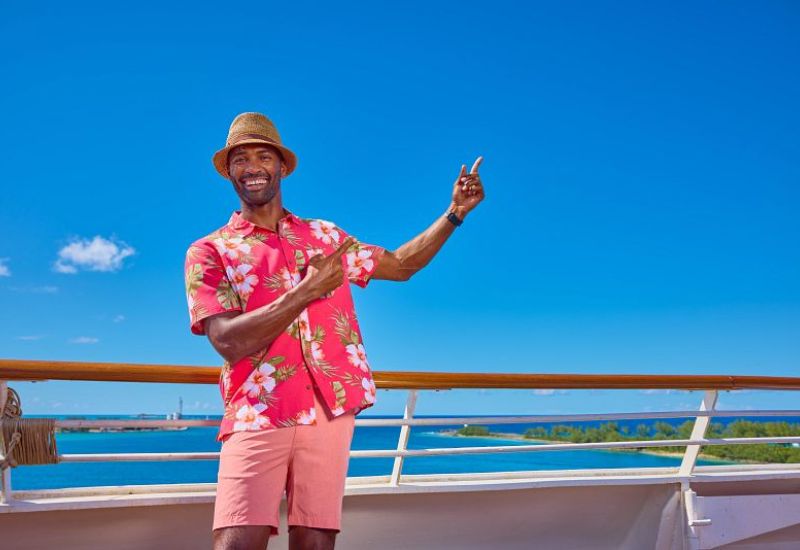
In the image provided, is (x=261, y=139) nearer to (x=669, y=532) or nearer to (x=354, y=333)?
(x=354, y=333)

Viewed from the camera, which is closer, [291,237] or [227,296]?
[227,296]

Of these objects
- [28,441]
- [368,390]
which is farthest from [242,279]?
[28,441]

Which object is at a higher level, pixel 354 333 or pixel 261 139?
pixel 261 139

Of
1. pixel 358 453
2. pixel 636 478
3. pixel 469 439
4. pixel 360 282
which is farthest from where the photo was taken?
pixel 469 439

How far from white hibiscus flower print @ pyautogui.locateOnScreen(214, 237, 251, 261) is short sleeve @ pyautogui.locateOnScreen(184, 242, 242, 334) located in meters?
0.01

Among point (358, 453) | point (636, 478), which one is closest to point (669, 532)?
point (636, 478)

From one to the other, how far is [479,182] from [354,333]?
0.54 metres

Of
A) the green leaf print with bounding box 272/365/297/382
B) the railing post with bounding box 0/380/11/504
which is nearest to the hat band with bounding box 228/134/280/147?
the green leaf print with bounding box 272/365/297/382

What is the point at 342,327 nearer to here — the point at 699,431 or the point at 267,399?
the point at 267,399

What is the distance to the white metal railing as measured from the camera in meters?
2.06

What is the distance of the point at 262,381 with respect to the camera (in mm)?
1595

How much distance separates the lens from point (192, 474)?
4756 cm

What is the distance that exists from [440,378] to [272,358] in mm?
807

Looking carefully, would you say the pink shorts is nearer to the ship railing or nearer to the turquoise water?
the ship railing
